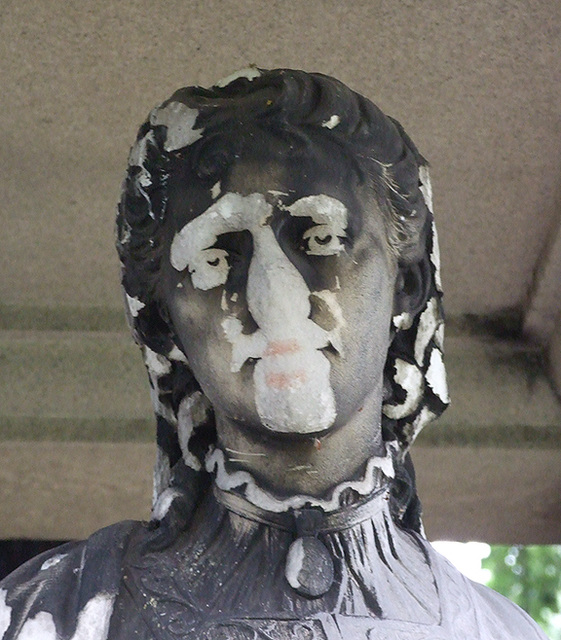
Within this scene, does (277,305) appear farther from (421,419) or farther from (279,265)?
(421,419)

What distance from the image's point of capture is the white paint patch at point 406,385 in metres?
2.27

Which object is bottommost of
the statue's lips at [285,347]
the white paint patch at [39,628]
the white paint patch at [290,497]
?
the white paint patch at [39,628]

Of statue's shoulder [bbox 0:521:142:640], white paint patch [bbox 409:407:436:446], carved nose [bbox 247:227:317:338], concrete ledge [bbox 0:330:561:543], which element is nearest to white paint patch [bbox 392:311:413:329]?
white paint patch [bbox 409:407:436:446]

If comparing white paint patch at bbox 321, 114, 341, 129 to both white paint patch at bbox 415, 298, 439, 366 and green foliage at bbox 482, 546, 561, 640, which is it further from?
green foliage at bbox 482, 546, 561, 640

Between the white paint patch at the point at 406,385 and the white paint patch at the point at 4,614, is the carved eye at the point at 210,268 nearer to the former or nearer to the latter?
the white paint patch at the point at 406,385

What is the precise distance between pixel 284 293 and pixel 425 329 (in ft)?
1.06

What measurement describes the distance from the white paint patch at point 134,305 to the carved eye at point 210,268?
166 millimetres

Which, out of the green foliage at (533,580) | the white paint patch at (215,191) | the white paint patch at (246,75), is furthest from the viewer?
the green foliage at (533,580)

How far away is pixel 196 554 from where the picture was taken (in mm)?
2129

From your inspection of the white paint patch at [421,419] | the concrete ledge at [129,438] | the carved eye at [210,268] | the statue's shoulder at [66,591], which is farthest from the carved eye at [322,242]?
the concrete ledge at [129,438]

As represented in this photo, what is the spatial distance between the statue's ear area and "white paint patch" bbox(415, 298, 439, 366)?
15mm

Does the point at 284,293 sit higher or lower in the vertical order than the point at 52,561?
higher

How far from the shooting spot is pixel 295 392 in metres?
2.00

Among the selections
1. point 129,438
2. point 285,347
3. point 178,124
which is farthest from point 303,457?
point 129,438
